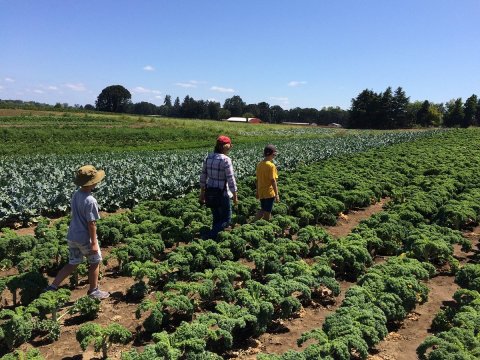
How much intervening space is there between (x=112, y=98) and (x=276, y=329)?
13128 centimetres

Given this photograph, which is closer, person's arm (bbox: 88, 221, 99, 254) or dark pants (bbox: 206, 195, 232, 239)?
person's arm (bbox: 88, 221, 99, 254)

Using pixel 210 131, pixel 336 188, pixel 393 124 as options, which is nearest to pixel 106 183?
pixel 336 188

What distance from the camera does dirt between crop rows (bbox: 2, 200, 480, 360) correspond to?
16.9 feet

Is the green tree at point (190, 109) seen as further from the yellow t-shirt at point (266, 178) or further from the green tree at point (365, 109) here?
the yellow t-shirt at point (266, 178)

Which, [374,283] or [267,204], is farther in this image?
[267,204]

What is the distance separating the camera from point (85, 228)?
20.1 ft

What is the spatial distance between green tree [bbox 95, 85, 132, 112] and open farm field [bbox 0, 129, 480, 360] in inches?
4873

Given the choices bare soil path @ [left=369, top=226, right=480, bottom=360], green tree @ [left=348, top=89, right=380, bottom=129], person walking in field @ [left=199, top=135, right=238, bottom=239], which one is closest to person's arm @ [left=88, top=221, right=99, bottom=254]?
person walking in field @ [left=199, top=135, right=238, bottom=239]

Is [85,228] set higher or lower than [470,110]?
lower

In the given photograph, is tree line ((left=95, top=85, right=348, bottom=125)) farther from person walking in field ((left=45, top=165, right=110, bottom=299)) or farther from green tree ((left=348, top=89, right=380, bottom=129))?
person walking in field ((left=45, top=165, right=110, bottom=299))

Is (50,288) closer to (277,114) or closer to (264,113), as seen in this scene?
(264,113)

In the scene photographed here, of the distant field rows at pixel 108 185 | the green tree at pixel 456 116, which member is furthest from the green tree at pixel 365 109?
the distant field rows at pixel 108 185

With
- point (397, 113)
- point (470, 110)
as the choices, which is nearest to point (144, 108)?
point (397, 113)

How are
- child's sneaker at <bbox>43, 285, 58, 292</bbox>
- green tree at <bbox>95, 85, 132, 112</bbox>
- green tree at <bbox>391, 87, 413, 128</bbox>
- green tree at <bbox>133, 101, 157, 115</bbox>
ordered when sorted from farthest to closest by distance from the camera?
green tree at <bbox>133, 101, 157, 115</bbox> < green tree at <bbox>95, 85, 132, 112</bbox> < green tree at <bbox>391, 87, 413, 128</bbox> < child's sneaker at <bbox>43, 285, 58, 292</bbox>
